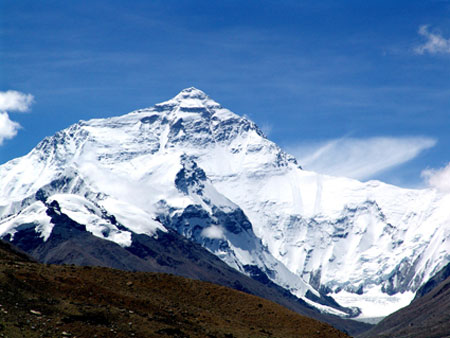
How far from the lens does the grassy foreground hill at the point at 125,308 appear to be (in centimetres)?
6425

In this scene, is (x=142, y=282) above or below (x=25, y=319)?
above

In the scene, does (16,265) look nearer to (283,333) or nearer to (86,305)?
(86,305)

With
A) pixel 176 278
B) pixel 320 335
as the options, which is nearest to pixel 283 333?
pixel 320 335

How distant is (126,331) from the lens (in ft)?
216

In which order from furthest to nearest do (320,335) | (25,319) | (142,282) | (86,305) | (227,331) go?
(142,282) → (320,335) → (227,331) → (86,305) → (25,319)

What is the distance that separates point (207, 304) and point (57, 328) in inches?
873

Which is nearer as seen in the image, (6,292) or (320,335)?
(6,292)

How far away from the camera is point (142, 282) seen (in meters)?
83.4

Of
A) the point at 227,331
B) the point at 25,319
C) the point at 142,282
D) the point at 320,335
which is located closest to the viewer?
the point at 25,319

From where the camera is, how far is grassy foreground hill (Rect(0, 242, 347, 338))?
211ft

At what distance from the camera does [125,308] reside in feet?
234

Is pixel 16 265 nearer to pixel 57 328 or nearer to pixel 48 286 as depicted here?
pixel 48 286

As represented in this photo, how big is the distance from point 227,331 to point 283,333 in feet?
22.8

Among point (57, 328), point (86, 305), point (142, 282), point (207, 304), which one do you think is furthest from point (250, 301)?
point (57, 328)
